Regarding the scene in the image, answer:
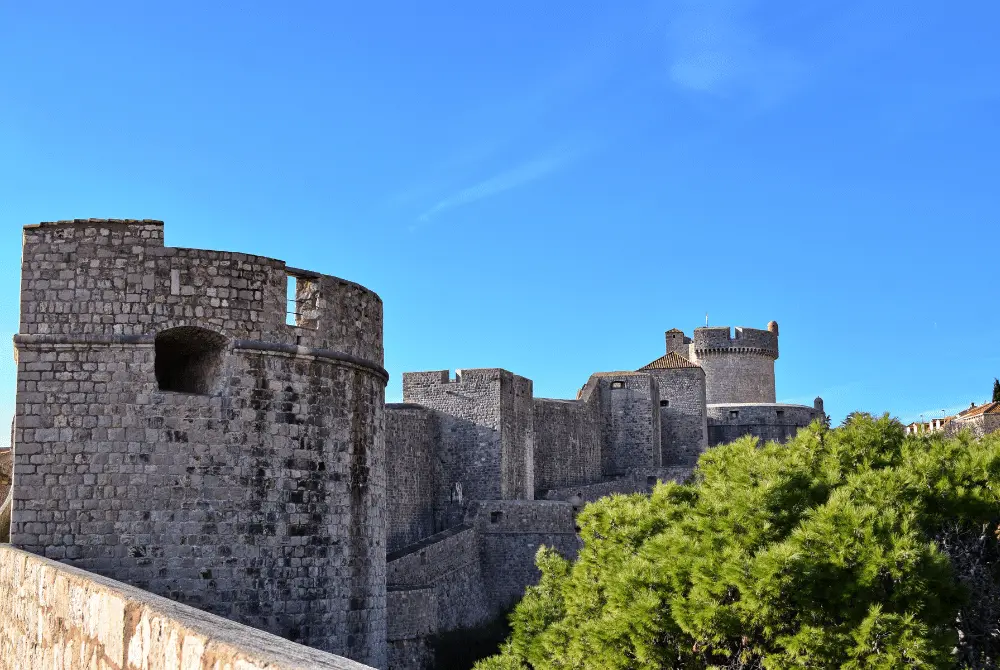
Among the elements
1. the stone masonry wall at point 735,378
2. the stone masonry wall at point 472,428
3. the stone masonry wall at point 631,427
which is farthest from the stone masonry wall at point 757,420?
the stone masonry wall at point 472,428

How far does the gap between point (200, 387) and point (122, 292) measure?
116cm

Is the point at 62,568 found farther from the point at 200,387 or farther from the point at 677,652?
the point at 677,652

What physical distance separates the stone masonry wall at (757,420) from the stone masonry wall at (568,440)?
10.4m

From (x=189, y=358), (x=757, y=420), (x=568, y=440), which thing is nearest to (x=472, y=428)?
(x=568, y=440)

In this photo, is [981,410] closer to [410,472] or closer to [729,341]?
[729,341]

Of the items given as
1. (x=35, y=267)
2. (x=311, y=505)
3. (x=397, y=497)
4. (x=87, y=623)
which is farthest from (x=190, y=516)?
(x=397, y=497)

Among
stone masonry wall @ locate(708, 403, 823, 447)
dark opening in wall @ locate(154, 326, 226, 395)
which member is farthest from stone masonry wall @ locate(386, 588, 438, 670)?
stone masonry wall @ locate(708, 403, 823, 447)

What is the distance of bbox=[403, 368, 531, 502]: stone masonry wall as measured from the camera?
33250mm

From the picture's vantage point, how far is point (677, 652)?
12133 mm

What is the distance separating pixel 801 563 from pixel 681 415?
34694 mm

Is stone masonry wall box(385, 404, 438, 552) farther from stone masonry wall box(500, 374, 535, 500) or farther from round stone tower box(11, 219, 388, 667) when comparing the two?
round stone tower box(11, 219, 388, 667)

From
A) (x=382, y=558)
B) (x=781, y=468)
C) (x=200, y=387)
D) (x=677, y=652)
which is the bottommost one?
(x=677, y=652)

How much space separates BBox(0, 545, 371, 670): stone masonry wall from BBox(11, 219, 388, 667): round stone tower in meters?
0.93

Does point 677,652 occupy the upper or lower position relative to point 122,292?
lower
